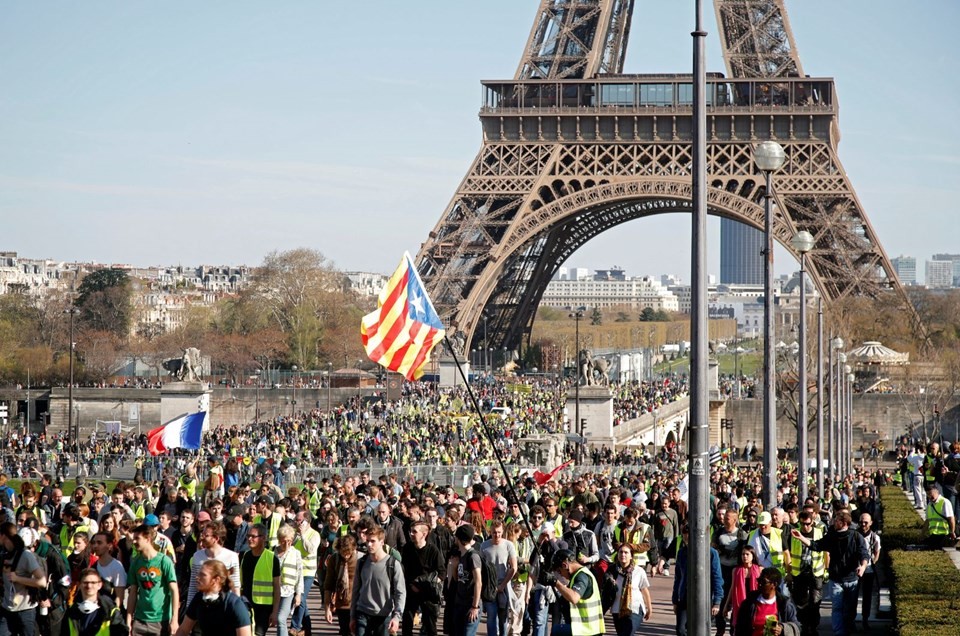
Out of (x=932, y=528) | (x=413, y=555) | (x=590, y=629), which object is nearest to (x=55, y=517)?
(x=413, y=555)

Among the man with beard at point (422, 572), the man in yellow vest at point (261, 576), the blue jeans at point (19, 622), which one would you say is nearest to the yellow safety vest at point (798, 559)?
the man with beard at point (422, 572)

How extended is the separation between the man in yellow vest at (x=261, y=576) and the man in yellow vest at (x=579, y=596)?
236 cm

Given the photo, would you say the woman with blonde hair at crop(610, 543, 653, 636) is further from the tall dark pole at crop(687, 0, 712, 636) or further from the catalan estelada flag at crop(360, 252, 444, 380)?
the catalan estelada flag at crop(360, 252, 444, 380)

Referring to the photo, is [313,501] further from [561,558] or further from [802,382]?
[561,558]

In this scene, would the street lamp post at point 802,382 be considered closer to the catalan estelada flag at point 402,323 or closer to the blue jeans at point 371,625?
the catalan estelada flag at point 402,323

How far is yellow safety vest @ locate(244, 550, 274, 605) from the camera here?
1321 centimetres

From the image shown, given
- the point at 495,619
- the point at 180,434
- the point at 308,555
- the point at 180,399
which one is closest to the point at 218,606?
the point at 495,619

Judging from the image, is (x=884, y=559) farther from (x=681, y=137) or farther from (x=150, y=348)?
(x=150, y=348)

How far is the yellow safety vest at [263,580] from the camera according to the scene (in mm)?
13211

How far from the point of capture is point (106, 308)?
106500 mm

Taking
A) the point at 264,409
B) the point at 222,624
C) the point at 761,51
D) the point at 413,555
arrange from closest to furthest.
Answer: the point at 222,624
the point at 413,555
the point at 761,51
the point at 264,409

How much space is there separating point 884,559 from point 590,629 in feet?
26.8

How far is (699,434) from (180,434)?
1571 cm

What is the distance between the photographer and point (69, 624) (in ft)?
39.9
